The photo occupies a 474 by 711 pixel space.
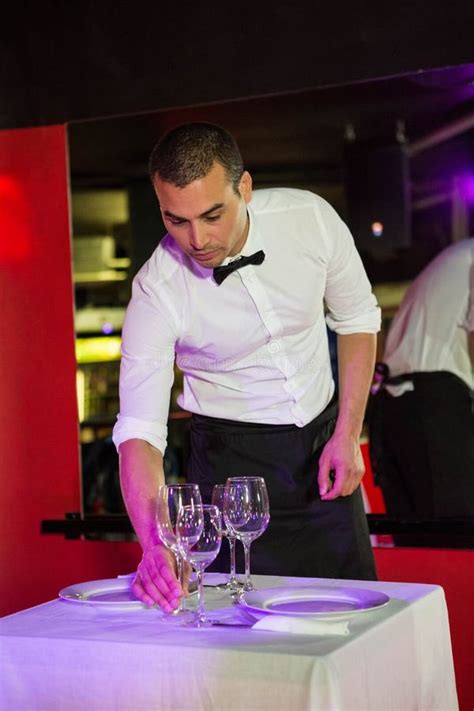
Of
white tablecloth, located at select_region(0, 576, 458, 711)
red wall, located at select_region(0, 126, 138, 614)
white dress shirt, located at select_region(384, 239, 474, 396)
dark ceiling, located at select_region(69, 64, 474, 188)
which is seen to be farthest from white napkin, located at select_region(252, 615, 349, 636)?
dark ceiling, located at select_region(69, 64, 474, 188)

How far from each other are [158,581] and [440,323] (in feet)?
7.51

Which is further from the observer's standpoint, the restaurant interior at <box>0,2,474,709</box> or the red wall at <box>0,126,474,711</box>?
the red wall at <box>0,126,474,711</box>

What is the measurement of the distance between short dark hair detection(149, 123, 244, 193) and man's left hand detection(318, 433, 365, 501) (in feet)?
2.32

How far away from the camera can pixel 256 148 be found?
7879mm

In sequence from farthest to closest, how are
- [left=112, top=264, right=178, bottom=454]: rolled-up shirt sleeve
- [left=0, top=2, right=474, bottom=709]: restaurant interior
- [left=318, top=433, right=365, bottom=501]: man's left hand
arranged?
[left=0, top=2, right=474, bottom=709]: restaurant interior → [left=318, top=433, right=365, bottom=501]: man's left hand → [left=112, top=264, right=178, bottom=454]: rolled-up shirt sleeve

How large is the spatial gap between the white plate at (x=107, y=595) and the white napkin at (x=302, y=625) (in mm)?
337

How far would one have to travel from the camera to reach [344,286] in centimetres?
289

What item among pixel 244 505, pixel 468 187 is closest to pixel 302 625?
pixel 244 505

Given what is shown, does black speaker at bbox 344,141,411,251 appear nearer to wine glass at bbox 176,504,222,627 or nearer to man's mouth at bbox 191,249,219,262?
man's mouth at bbox 191,249,219,262

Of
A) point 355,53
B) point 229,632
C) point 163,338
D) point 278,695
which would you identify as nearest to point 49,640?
point 229,632

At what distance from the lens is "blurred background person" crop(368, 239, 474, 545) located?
387 cm

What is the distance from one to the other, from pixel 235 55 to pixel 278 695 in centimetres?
270

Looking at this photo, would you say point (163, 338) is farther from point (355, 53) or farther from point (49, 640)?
point (355, 53)

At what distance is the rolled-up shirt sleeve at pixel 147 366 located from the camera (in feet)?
8.24
